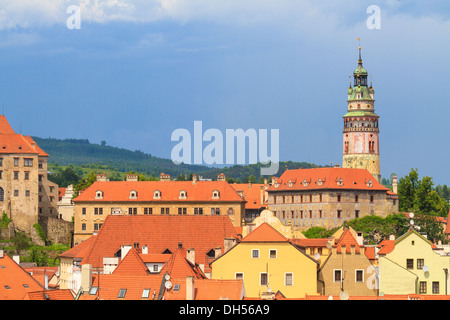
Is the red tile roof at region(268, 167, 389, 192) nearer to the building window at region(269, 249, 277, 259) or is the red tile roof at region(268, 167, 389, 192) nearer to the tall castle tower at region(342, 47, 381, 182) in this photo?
the tall castle tower at region(342, 47, 381, 182)

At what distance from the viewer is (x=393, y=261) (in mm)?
68062

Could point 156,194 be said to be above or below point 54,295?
above

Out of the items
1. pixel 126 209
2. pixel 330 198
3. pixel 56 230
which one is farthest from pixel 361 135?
pixel 56 230

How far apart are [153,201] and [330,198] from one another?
24309 millimetres

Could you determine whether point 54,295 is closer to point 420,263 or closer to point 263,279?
point 263,279

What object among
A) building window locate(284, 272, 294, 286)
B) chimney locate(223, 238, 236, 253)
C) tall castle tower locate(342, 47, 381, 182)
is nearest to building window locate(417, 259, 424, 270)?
building window locate(284, 272, 294, 286)

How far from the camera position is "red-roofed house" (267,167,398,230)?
470ft

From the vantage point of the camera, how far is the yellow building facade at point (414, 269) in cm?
6719

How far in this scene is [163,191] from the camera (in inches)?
5369

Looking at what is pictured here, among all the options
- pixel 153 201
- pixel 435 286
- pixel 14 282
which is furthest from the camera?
pixel 153 201

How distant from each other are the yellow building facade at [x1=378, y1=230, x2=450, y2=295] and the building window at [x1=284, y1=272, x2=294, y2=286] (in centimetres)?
563

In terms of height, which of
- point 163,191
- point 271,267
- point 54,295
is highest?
point 163,191

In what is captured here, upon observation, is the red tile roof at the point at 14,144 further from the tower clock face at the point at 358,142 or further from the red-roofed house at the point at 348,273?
the red-roofed house at the point at 348,273
